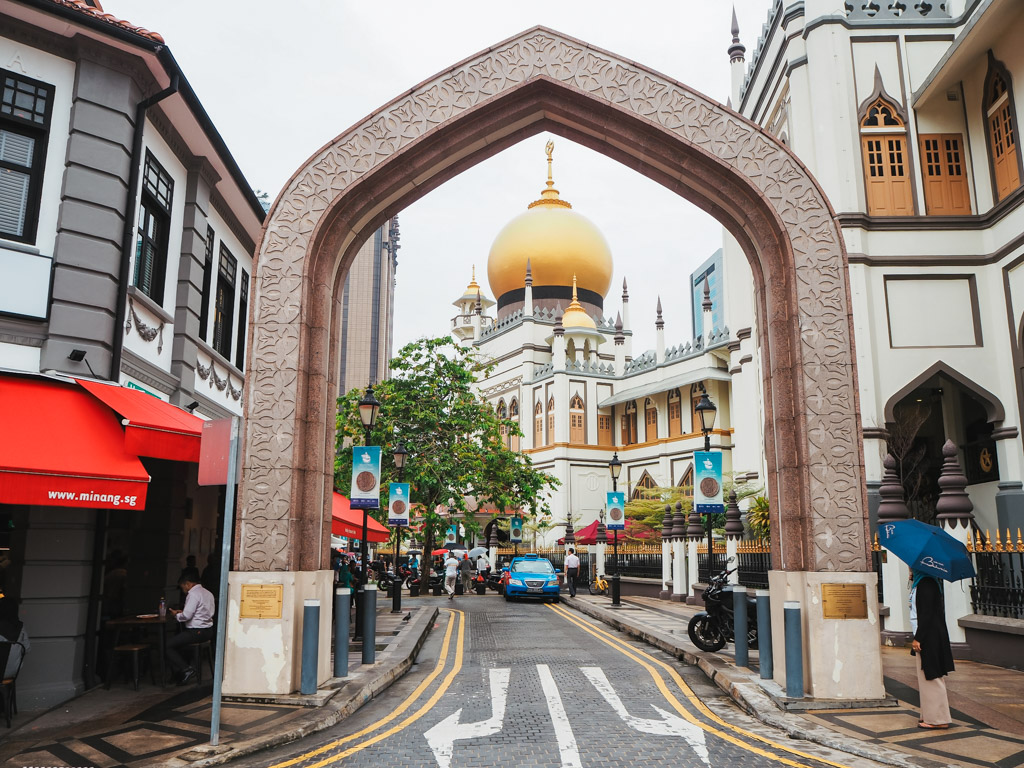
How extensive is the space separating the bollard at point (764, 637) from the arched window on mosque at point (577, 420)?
135 ft

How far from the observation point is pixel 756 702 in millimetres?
8914

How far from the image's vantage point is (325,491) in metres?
10.5

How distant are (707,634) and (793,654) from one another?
12.9 feet

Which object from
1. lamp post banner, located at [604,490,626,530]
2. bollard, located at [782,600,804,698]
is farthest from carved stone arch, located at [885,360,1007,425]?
bollard, located at [782,600,804,698]

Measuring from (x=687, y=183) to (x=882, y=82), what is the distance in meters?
12.6

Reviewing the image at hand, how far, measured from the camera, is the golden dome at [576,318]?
2131 inches

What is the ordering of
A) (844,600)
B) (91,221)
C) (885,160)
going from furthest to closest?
1. (885,160)
2. (91,221)
3. (844,600)

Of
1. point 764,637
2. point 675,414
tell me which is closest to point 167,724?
point 764,637

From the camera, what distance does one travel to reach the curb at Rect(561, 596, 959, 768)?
6.84 metres

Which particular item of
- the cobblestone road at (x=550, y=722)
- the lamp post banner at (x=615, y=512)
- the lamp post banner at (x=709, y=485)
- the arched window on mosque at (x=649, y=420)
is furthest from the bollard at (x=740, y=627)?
the arched window on mosque at (x=649, y=420)

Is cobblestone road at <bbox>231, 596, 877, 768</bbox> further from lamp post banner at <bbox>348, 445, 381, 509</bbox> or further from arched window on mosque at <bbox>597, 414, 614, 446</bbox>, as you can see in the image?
arched window on mosque at <bbox>597, 414, 614, 446</bbox>

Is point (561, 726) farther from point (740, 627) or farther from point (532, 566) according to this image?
point (532, 566)

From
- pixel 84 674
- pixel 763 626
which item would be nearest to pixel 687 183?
pixel 763 626

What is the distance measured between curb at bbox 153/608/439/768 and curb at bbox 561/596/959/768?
4.15m
